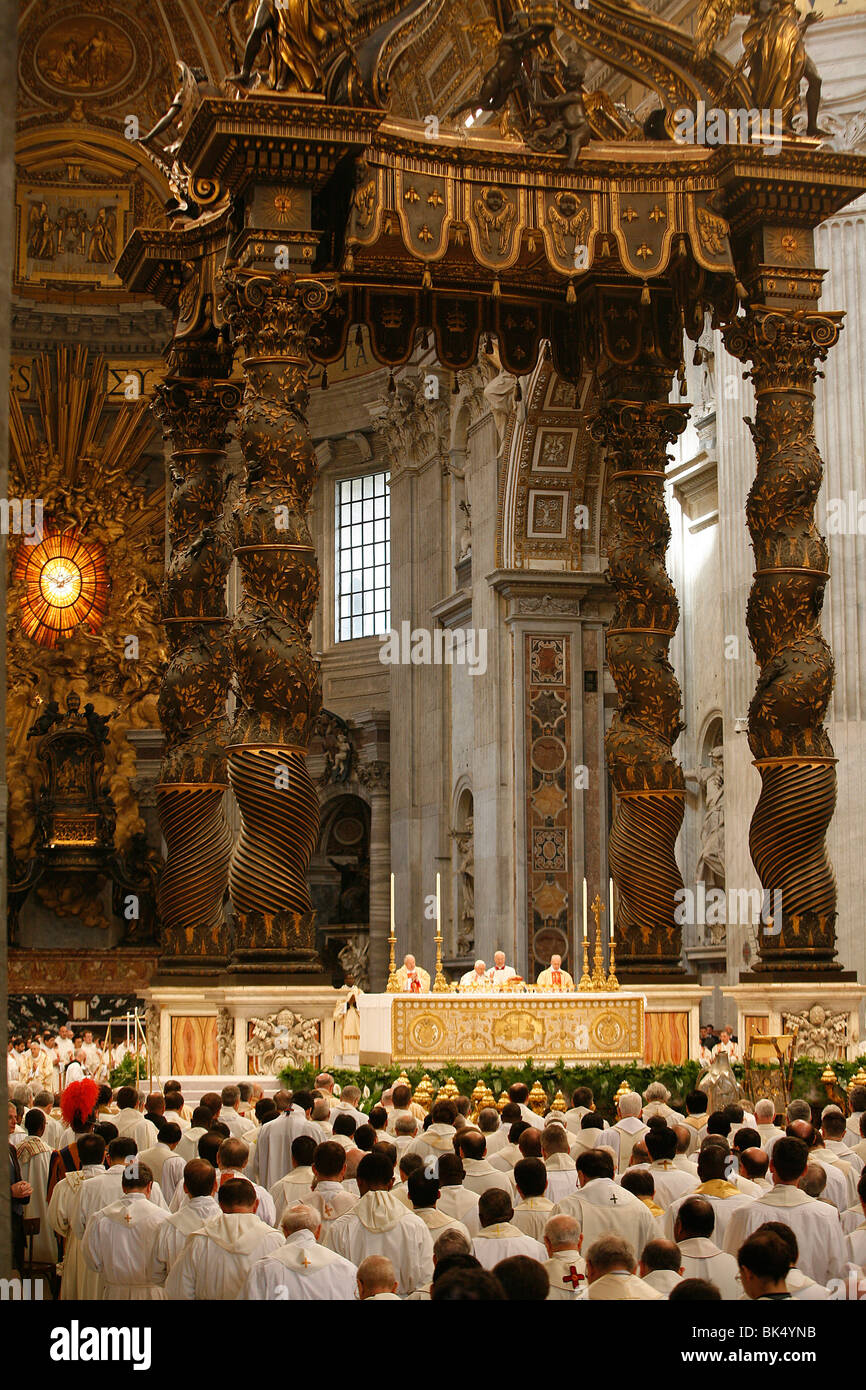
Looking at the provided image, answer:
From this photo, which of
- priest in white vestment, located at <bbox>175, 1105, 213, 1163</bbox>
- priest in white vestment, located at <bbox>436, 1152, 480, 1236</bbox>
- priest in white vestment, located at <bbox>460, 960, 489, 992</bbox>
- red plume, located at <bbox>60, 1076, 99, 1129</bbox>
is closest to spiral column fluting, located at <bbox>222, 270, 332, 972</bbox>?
red plume, located at <bbox>60, 1076, 99, 1129</bbox>

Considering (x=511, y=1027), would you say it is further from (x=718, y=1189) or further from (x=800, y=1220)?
(x=800, y=1220)

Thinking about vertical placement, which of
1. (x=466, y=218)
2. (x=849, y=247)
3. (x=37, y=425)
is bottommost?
(x=466, y=218)

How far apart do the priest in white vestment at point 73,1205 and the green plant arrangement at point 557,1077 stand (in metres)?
3.08

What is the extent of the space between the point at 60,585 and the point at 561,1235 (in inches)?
1100

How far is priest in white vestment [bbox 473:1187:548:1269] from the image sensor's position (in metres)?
6.02

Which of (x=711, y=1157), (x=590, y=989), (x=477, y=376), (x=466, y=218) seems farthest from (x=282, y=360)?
(x=477, y=376)

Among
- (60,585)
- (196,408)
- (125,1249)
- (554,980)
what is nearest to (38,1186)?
(125,1249)

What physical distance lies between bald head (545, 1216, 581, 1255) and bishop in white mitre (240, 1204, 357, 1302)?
598 mm

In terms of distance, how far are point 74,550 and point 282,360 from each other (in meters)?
22.0

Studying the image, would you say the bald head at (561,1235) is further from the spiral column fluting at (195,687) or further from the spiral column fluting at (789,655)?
the spiral column fluting at (195,687)

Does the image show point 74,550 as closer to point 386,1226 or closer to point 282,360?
point 282,360

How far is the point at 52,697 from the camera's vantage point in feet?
106

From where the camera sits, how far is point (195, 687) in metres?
13.4
